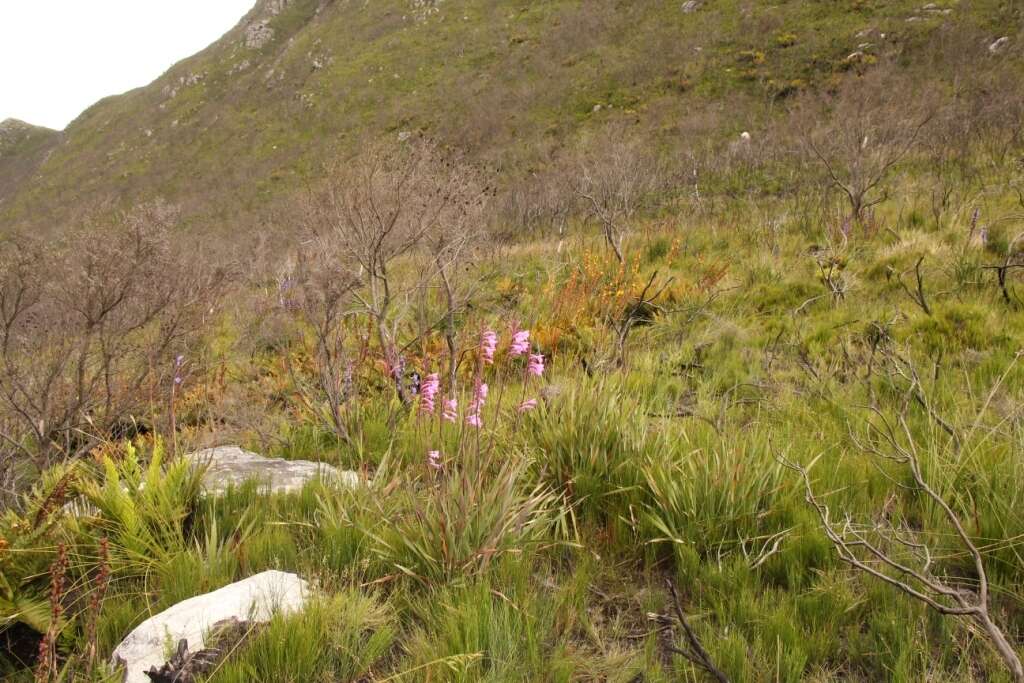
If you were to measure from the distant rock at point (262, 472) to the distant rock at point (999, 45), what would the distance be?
21.3 meters

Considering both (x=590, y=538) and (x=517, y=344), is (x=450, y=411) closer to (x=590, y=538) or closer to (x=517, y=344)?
(x=517, y=344)

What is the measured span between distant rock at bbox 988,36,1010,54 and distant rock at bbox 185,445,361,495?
21334mm

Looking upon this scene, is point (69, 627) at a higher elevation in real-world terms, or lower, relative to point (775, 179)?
higher

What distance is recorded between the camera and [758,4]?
24891 mm

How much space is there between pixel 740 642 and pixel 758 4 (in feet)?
99.4

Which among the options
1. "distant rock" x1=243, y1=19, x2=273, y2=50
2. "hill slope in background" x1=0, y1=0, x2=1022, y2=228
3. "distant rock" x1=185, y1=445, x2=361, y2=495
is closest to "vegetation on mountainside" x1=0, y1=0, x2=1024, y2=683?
"distant rock" x1=185, y1=445, x2=361, y2=495

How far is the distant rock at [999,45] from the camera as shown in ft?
51.4

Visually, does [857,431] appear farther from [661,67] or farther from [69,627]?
[661,67]

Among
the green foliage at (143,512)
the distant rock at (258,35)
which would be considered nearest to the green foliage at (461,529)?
the green foliage at (143,512)

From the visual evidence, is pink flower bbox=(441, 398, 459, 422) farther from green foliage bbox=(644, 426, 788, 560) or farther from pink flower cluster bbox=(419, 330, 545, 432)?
green foliage bbox=(644, 426, 788, 560)

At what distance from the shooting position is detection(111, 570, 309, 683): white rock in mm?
1485

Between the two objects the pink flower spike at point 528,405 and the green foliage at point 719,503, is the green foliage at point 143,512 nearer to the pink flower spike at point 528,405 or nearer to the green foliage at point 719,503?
the pink flower spike at point 528,405

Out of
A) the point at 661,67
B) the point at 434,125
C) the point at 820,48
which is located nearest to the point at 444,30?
the point at 434,125

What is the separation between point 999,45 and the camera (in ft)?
52.3
